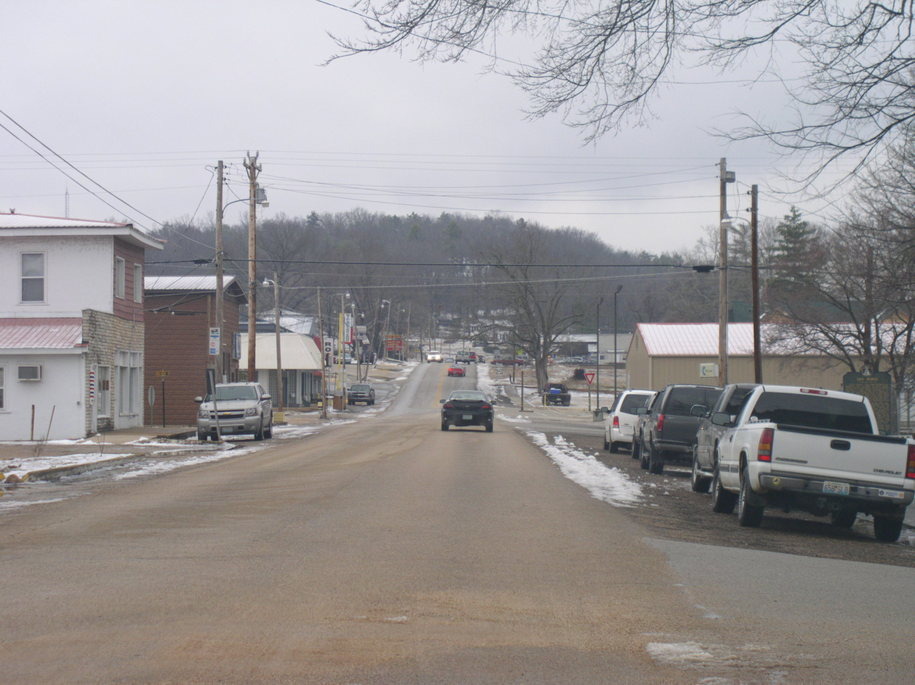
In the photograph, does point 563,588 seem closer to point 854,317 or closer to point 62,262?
point 62,262

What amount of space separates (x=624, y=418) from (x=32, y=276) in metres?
19.0

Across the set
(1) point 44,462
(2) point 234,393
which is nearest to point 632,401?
(2) point 234,393

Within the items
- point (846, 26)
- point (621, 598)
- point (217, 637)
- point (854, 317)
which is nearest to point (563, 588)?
point (621, 598)

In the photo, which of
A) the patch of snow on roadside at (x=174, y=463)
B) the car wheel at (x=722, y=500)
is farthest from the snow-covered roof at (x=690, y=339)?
the car wheel at (x=722, y=500)

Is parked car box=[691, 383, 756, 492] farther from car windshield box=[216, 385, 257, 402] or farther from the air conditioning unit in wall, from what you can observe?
the air conditioning unit in wall

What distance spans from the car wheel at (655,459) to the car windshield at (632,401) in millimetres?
6011

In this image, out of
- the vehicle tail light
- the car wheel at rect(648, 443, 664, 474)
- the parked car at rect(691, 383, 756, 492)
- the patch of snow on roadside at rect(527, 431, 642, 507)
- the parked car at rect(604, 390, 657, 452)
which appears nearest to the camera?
the vehicle tail light

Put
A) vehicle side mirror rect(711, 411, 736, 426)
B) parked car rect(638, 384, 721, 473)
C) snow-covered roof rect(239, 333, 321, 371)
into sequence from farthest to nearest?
1. snow-covered roof rect(239, 333, 321, 371)
2. parked car rect(638, 384, 721, 473)
3. vehicle side mirror rect(711, 411, 736, 426)

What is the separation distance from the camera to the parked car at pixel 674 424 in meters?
21.0

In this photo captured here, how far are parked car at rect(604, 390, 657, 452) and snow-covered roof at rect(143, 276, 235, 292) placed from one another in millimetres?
23734

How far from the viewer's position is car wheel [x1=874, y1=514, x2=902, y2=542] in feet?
41.8

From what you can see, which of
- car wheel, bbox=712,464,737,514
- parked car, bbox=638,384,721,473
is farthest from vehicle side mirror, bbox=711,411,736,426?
parked car, bbox=638,384,721,473

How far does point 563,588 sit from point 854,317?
119 ft

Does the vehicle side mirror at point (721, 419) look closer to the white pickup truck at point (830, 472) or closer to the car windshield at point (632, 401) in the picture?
the white pickup truck at point (830, 472)
